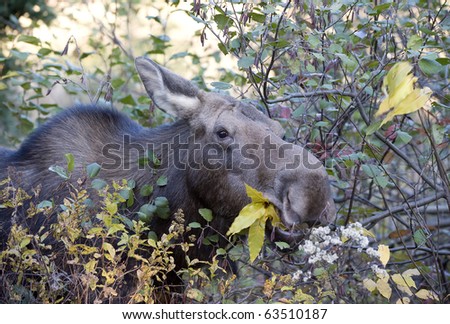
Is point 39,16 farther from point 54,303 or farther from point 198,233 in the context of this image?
point 54,303

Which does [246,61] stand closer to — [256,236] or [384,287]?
[256,236]

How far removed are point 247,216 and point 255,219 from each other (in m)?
0.08

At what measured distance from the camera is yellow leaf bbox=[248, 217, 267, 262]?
4.73 metres

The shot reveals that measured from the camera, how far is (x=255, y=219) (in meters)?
4.77

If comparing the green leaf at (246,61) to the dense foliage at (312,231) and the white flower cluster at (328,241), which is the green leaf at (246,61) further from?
the white flower cluster at (328,241)

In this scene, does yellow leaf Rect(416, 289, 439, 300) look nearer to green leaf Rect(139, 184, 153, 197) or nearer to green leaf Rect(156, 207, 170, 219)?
green leaf Rect(156, 207, 170, 219)

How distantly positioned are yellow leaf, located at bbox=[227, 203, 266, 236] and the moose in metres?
0.14

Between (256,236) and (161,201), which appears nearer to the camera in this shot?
(256,236)

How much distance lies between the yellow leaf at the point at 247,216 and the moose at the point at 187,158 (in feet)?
0.46

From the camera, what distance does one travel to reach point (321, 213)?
485cm

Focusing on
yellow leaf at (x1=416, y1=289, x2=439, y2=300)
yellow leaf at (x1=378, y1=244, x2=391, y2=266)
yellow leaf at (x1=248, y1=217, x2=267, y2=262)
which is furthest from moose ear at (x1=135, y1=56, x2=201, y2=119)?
yellow leaf at (x1=416, y1=289, x2=439, y2=300)

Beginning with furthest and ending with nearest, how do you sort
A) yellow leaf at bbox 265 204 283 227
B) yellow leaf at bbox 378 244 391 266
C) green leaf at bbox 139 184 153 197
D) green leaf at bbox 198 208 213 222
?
green leaf at bbox 139 184 153 197
green leaf at bbox 198 208 213 222
yellow leaf at bbox 265 204 283 227
yellow leaf at bbox 378 244 391 266

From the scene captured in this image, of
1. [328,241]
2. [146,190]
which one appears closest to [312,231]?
[328,241]

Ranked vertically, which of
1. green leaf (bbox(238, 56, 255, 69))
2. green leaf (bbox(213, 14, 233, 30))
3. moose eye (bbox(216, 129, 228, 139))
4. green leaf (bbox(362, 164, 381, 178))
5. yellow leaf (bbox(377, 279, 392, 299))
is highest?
green leaf (bbox(213, 14, 233, 30))
